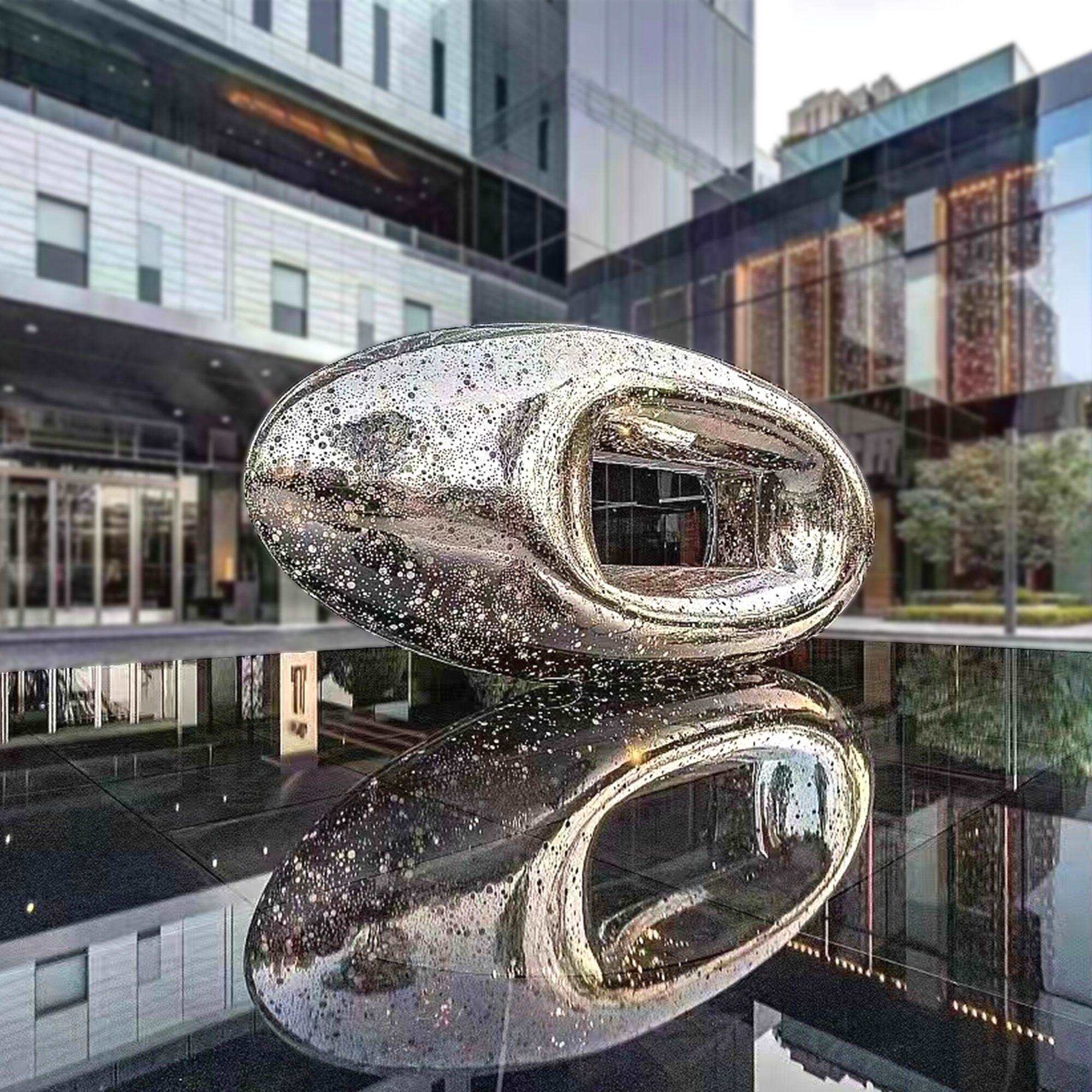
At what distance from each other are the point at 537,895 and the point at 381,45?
2329cm

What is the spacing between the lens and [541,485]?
12.3ft

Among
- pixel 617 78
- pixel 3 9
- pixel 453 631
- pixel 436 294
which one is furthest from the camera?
pixel 617 78

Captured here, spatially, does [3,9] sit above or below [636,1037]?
above

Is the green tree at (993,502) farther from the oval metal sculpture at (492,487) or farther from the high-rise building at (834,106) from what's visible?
the oval metal sculpture at (492,487)

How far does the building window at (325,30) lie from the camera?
19.7 metres

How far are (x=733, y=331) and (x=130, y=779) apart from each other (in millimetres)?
20608

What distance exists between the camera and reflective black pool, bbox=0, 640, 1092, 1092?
4.97 ft

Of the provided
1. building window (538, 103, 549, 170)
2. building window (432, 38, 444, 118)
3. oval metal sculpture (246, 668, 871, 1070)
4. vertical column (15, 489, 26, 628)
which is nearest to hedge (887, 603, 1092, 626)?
building window (538, 103, 549, 170)

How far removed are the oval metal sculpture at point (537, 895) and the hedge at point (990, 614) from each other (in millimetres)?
16509

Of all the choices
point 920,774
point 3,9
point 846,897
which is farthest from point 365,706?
point 3,9

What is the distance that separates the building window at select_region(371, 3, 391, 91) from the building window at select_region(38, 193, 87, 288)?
28.1 feet

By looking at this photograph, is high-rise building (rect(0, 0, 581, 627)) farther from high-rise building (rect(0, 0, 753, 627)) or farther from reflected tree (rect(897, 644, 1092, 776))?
reflected tree (rect(897, 644, 1092, 776))

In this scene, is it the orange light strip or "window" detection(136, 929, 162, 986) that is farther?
the orange light strip

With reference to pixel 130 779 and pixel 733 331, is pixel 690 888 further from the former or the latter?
pixel 733 331
